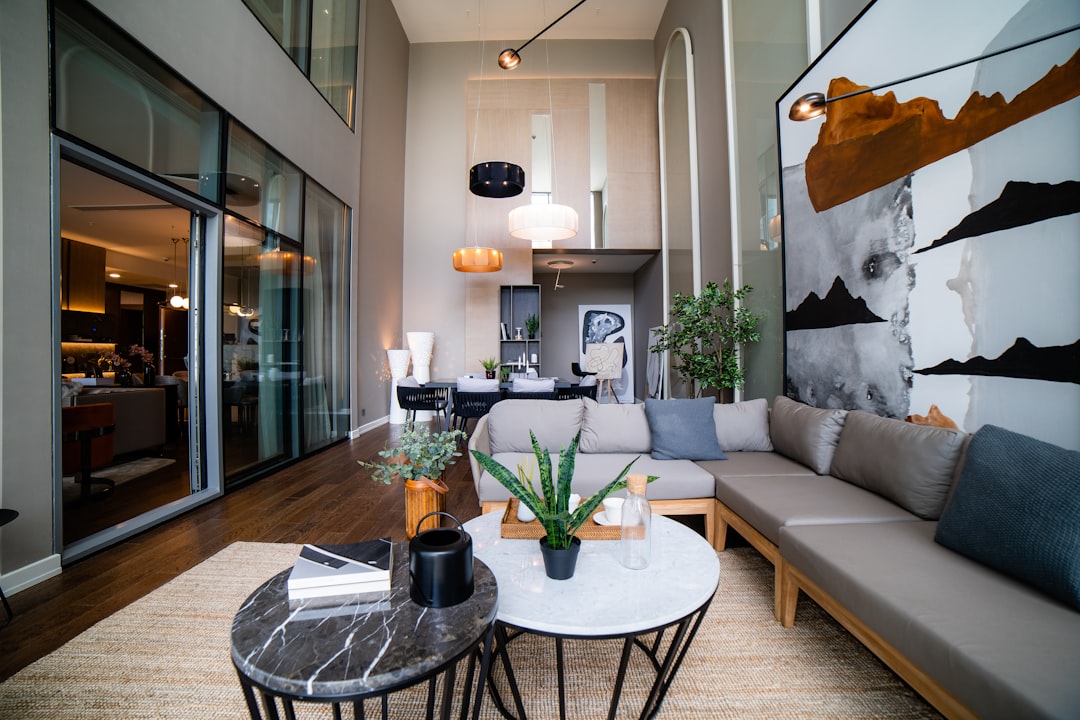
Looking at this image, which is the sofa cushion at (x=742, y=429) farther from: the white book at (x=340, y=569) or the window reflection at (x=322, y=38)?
the window reflection at (x=322, y=38)

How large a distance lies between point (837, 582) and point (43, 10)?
14.0ft

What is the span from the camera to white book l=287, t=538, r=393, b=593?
107 cm

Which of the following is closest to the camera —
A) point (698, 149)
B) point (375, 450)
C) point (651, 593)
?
point (651, 593)

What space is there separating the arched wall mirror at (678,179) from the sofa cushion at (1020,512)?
421 cm

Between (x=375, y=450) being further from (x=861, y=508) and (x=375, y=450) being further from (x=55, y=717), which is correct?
(x=861, y=508)

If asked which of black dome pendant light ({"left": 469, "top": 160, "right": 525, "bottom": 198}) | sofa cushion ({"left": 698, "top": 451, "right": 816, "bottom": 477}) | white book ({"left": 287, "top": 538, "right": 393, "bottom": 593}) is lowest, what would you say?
sofa cushion ({"left": 698, "top": 451, "right": 816, "bottom": 477})

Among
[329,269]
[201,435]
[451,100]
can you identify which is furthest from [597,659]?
[451,100]

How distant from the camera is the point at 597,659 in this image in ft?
5.48

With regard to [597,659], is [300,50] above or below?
above

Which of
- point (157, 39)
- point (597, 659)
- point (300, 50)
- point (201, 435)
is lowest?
point (597, 659)

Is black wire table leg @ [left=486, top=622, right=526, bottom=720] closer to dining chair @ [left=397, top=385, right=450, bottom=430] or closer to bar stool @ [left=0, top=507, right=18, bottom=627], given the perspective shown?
bar stool @ [left=0, top=507, right=18, bottom=627]

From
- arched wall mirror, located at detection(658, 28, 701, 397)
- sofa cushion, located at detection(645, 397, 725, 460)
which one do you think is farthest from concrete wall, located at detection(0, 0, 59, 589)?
arched wall mirror, located at detection(658, 28, 701, 397)

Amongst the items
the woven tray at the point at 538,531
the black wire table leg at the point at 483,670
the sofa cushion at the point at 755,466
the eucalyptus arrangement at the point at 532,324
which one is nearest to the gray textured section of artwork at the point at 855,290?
the sofa cushion at the point at 755,466

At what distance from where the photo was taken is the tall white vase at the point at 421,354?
7227 mm
